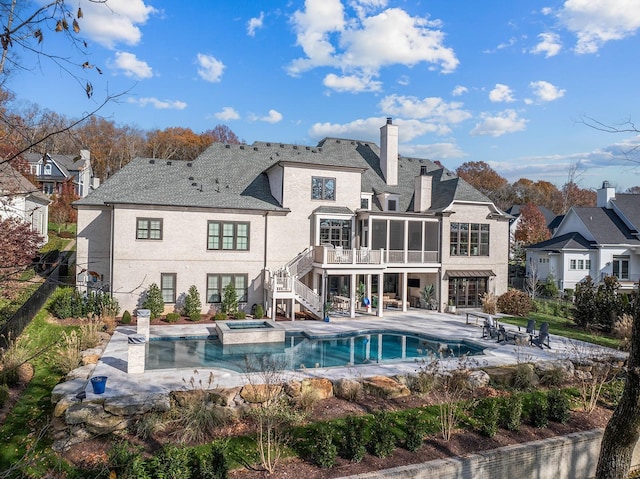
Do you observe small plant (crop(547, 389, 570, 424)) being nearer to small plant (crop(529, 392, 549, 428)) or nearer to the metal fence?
small plant (crop(529, 392, 549, 428))

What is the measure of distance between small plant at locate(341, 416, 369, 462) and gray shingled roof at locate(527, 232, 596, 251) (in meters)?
30.8

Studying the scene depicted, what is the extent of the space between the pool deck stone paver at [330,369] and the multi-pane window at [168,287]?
97.5 inches

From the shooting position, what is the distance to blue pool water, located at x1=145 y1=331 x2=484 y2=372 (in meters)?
15.2

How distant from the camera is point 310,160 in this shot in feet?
80.5

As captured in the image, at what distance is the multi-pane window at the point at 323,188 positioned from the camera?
976 inches

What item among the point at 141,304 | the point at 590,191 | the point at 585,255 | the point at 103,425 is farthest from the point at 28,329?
the point at 590,191

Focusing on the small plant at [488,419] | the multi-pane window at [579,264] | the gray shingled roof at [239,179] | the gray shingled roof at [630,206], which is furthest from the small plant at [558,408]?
the gray shingled roof at [630,206]

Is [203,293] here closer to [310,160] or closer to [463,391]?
[310,160]

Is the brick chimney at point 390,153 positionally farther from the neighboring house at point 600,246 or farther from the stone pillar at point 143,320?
the stone pillar at point 143,320

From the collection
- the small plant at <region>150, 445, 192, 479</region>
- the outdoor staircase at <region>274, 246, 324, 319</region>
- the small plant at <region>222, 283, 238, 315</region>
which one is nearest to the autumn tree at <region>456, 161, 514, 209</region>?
the outdoor staircase at <region>274, 246, 324, 319</region>

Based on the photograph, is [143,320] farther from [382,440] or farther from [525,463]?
[525,463]

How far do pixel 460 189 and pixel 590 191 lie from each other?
6612 cm

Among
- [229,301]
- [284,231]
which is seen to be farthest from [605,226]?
[229,301]

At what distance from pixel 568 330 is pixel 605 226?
17804 mm
